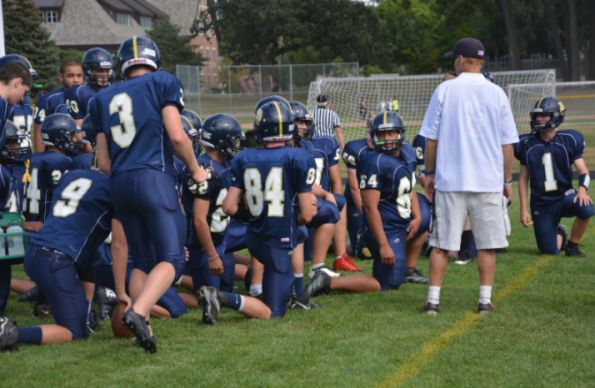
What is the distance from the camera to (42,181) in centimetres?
590

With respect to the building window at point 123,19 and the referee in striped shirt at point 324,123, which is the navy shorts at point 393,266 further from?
the building window at point 123,19

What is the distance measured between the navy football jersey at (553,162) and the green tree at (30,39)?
36.3 meters

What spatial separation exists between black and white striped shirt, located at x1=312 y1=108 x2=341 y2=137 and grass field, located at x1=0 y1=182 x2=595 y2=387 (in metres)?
5.48

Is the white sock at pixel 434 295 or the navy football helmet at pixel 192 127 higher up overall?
the navy football helmet at pixel 192 127

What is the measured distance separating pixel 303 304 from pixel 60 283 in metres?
2.03

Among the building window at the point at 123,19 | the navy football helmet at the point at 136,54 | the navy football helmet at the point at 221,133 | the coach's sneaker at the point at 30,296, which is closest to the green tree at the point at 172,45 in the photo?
the building window at the point at 123,19

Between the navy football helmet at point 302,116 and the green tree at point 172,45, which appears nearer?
the navy football helmet at point 302,116

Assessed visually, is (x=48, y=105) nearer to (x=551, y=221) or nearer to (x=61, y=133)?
(x=61, y=133)

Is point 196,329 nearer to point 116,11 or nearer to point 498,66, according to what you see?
point 498,66

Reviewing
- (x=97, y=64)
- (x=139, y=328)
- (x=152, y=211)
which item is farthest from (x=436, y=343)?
(x=97, y=64)

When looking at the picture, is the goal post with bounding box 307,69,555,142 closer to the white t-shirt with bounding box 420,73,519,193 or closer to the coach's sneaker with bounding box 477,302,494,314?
the white t-shirt with bounding box 420,73,519,193

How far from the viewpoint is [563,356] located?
3.98m

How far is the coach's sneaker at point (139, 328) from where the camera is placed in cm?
385

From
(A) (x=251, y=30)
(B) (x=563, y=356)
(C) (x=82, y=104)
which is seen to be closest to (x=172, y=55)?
(A) (x=251, y=30)
